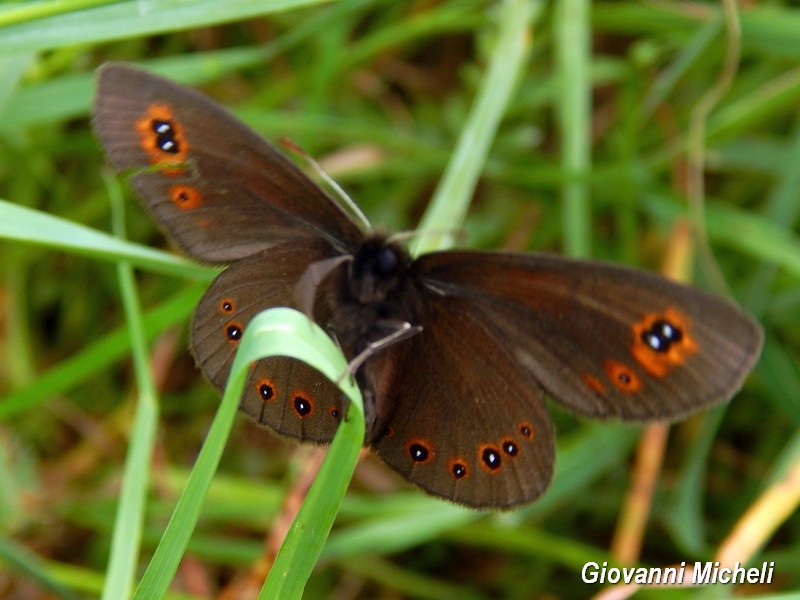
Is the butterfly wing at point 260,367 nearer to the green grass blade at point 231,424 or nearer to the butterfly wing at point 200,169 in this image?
the butterfly wing at point 200,169

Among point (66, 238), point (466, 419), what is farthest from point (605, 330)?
Result: point (66, 238)

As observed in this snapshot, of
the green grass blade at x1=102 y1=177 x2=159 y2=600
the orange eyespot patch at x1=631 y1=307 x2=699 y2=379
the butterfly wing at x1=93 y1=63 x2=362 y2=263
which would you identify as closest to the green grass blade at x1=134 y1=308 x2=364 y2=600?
the green grass blade at x1=102 y1=177 x2=159 y2=600

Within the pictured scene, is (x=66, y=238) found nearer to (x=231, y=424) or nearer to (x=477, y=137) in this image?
(x=231, y=424)

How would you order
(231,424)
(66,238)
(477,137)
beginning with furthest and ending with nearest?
(477,137), (66,238), (231,424)

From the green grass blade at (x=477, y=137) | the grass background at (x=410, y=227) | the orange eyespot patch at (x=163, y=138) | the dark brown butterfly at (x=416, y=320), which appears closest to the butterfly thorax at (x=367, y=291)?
the dark brown butterfly at (x=416, y=320)

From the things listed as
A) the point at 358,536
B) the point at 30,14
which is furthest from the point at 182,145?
the point at 358,536
